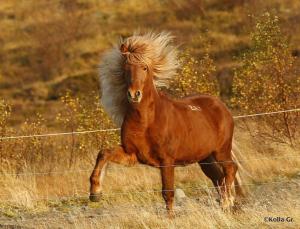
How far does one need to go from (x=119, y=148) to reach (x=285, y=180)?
13.1ft

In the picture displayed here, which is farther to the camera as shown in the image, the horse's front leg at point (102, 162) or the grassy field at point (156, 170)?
the grassy field at point (156, 170)

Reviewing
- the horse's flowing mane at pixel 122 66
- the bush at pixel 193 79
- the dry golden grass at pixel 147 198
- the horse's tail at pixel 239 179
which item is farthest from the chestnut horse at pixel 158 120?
the bush at pixel 193 79

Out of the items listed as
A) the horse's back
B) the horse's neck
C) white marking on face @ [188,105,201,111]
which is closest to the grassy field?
the horse's back

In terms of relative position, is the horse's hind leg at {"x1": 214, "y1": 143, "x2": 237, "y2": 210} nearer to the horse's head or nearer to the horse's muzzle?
the horse's head

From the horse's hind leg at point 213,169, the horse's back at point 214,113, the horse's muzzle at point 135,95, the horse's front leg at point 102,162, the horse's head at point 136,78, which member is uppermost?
the horse's head at point 136,78

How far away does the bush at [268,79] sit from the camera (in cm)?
1546

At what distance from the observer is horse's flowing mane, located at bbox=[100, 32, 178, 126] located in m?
7.97

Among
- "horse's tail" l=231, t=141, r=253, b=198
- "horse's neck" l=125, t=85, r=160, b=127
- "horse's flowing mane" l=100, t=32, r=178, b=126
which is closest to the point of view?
"horse's neck" l=125, t=85, r=160, b=127

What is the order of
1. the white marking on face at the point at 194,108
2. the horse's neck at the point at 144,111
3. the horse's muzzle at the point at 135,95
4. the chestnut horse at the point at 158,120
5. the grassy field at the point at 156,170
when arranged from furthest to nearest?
the white marking on face at the point at 194,108
the grassy field at the point at 156,170
the horse's neck at the point at 144,111
the chestnut horse at the point at 158,120
the horse's muzzle at the point at 135,95

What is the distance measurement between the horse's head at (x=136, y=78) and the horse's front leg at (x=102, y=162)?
60 cm

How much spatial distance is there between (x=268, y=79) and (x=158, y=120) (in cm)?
Result: 847

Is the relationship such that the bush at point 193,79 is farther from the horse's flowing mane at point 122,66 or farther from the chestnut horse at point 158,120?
the horse's flowing mane at point 122,66

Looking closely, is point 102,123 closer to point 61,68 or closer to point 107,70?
point 107,70

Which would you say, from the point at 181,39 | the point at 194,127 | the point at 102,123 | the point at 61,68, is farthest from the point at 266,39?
the point at 61,68
